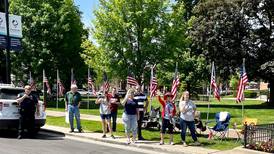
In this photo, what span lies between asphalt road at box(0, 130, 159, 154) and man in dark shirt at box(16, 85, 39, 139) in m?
0.50

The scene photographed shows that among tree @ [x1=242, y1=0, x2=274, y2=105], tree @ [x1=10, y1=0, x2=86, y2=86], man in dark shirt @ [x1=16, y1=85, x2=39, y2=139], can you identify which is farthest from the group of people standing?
tree @ [x1=242, y1=0, x2=274, y2=105]

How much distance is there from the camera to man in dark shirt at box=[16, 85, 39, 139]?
51.5 ft

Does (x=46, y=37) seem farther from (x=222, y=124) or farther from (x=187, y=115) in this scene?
(x=187, y=115)

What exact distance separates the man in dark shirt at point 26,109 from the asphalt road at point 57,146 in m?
0.50

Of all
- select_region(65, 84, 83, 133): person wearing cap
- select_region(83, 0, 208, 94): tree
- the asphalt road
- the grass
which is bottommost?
the asphalt road

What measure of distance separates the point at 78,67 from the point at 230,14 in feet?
45.7

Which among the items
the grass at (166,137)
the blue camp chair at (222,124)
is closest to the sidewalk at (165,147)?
the grass at (166,137)

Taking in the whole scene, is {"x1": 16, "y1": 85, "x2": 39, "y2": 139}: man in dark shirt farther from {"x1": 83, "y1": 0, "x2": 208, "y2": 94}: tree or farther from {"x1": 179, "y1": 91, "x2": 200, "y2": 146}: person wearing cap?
{"x1": 83, "y1": 0, "x2": 208, "y2": 94}: tree

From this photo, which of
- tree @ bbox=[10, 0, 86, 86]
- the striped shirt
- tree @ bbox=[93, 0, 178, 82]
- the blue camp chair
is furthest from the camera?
tree @ bbox=[10, 0, 86, 86]

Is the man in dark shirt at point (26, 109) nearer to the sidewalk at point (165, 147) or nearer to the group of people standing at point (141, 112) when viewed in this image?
the sidewalk at point (165, 147)

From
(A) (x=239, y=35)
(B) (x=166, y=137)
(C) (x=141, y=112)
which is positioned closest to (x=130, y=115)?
(C) (x=141, y=112)

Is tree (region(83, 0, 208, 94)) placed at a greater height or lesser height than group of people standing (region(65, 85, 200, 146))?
greater

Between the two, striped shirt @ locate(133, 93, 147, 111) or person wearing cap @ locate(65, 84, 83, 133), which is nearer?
striped shirt @ locate(133, 93, 147, 111)

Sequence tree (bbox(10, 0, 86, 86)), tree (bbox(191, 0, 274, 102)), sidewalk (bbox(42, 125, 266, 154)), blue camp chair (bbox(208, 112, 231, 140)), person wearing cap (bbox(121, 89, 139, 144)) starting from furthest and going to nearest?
1. tree (bbox(191, 0, 274, 102))
2. tree (bbox(10, 0, 86, 86))
3. blue camp chair (bbox(208, 112, 231, 140))
4. person wearing cap (bbox(121, 89, 139, 144))
5. sidewalk (bbox(42, 125, 266, 154))
